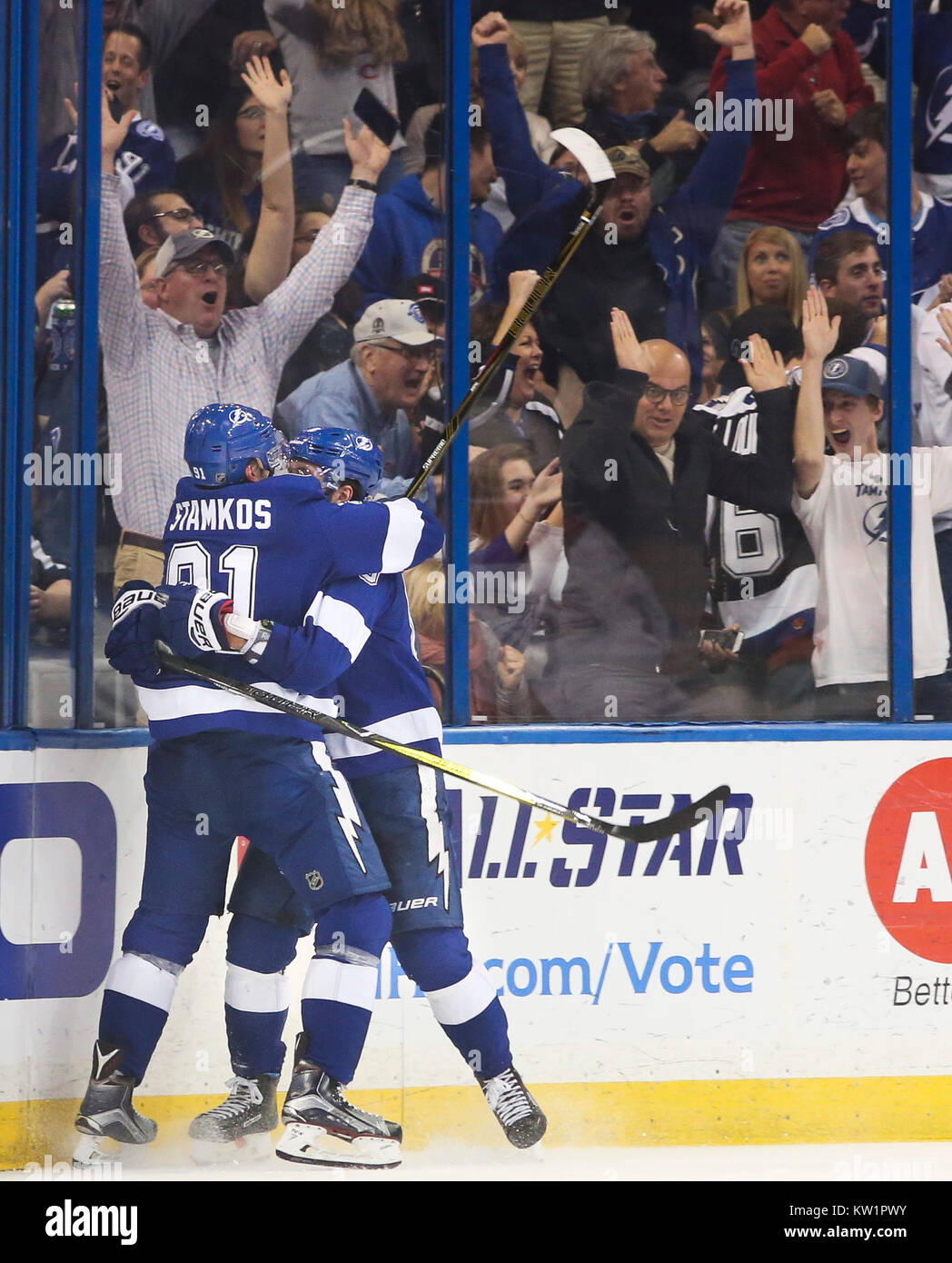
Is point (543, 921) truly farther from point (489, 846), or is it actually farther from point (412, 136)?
point (412, 136)

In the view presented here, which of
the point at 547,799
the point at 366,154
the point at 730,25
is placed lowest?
the point at 547,799

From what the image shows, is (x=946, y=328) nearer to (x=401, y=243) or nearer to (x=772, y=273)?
(x=772, y=273)

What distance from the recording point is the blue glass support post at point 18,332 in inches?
150

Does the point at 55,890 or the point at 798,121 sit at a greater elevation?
the point at 798,121

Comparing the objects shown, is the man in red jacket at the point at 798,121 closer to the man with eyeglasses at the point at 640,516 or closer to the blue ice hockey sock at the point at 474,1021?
the man with eyeglasses at the point at 640,516

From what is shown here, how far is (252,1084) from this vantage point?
3711 mm

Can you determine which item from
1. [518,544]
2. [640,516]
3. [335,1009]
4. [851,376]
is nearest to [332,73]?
[518,544]

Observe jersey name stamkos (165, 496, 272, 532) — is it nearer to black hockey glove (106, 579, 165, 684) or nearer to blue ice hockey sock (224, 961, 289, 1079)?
black hockey glove (106, 579, 165, 684)

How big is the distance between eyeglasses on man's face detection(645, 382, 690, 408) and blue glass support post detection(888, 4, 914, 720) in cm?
61

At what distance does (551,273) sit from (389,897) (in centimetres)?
181

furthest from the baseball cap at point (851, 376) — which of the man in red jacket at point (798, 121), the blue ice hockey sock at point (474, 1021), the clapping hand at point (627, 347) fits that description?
the blue ice hockey sock at point (474, 1021)

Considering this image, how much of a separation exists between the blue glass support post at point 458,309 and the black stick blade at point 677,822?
0.55 meters

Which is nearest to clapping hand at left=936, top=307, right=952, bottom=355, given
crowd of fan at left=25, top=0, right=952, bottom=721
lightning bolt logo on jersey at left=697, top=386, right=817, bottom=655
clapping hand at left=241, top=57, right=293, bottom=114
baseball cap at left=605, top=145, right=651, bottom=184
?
crowd of fan at left=25, top=0, right=952, bottom=721

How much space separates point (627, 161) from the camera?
4312 mm
